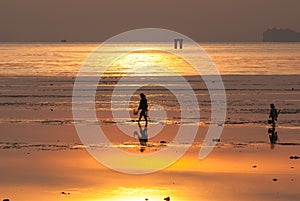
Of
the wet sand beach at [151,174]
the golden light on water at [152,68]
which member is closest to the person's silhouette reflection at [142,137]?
the wet sand beach at [151,174]

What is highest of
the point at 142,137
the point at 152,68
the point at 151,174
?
the point at 152,68

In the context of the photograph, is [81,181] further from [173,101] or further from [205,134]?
[173,101]

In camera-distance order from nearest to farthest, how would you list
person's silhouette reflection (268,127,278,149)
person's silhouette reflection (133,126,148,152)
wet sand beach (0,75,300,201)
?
wet sand beach (0,75,300,201), person's silhouette reflection (133,126,148,152), person's silhouette reflection (268,127,278,149)

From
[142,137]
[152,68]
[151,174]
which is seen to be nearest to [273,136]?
[142,137]

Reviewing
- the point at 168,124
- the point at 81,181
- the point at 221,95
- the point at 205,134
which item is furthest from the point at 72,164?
the point at 221,95

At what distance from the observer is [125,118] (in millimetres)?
37562

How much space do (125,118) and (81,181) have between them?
59.2ft

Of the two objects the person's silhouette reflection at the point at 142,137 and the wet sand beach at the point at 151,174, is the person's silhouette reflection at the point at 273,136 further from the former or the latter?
the person's silhouette reflection at the point at 142,137

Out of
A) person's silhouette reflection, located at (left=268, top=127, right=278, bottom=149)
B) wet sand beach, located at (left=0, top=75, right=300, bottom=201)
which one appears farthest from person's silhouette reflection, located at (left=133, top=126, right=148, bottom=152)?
person's silhouette reflection, located at (left=268, top=127, right=278, bottom=149)

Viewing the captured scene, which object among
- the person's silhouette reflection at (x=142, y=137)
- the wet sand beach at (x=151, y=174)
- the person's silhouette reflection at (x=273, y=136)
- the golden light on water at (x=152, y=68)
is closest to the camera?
the wet sand beach at (x=151, y=174)

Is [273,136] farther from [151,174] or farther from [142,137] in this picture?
[151,174]

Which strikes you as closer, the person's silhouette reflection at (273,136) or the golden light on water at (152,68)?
the person's silhouette reflection at (273,136)

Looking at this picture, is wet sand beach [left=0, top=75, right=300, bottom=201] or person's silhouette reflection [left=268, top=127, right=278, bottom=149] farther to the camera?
person's silhouette reflection [left=268, top=127, right=278, bottom=149]

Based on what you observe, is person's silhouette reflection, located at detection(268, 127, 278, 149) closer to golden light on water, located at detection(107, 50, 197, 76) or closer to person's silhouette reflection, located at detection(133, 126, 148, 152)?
person's silhouette reflection, located at detection(133, 126, 148, 152)
